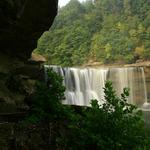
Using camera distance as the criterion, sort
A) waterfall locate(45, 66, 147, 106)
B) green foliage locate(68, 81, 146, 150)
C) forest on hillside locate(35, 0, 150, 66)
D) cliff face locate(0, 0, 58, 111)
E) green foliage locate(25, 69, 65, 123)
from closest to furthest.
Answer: green foliage locate(68, 81, 146, 150), cliff face locate(0, 0, 58, 111), green foliage locate(25, 69, 65, 123), waterfall locate(45, 66, 147, 106), forest on hillside locate(35, 0, 150, 66)

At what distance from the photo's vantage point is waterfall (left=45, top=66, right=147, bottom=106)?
29.4m

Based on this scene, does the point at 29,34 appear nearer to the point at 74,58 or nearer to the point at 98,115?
the point at 98,115

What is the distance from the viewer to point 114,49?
180 ft

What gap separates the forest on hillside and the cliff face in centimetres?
3773

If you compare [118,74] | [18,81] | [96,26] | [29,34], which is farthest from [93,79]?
[96,26]

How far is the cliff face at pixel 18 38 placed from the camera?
8.18 m

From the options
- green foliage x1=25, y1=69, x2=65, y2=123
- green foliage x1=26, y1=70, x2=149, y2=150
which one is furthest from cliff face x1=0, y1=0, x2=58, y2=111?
green foliage x1=26, y1=70, x2=149, y2=150

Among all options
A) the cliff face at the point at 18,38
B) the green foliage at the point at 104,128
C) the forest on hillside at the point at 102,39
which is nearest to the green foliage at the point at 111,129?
the green foliage at the point at 104,128

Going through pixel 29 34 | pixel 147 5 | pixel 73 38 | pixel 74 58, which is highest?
pixel 147 5

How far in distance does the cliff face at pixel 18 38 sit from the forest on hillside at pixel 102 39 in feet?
124

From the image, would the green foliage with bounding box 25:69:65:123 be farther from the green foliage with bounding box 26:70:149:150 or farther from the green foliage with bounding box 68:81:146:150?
the green foliage with bounding box 68:81:146:150

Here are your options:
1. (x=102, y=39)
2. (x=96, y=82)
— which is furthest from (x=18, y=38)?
(x=102, y=39)

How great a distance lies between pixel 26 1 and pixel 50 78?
76.6 inches

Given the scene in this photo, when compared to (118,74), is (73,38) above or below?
above
